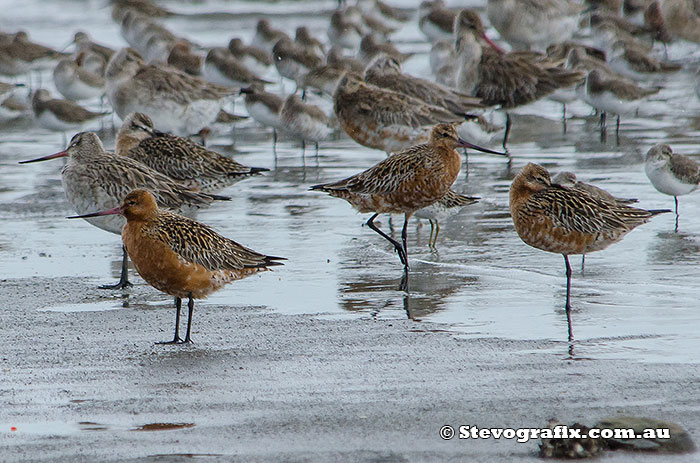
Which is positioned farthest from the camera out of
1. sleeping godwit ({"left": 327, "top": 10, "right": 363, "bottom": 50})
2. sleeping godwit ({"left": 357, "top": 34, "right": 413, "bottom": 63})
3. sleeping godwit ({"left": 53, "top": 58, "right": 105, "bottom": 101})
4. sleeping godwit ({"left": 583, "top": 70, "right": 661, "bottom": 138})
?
sleeping godwit ({"left": 327, "top": 10, "right": 363, "bottom": 50})

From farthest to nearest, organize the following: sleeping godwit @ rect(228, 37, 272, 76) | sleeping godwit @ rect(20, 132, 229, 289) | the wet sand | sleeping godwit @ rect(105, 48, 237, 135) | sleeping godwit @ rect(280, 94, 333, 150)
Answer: sleeping godwit @ rect(228, 37, 272, 76) → sleeping godwit @ rect(105, 48, 237, 135) → sleeping godwit @ rect(280, 94, 333, 150) → sleeping godwit @ rect(20, 132, 229, 289) → the wet sand

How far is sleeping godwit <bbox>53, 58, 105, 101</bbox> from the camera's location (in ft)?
59.9

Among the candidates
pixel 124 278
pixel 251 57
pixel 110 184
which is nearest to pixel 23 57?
pixel 251 57

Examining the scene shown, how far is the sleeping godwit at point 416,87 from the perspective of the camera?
45.3 ft

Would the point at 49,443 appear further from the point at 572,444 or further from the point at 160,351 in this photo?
the point at 572,444

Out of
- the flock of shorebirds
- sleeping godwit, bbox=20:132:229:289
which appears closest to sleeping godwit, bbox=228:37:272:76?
the flock of shorebirds

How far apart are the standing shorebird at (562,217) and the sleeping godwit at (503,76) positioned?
6.64 meters

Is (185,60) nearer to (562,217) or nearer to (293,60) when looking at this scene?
(293,60)

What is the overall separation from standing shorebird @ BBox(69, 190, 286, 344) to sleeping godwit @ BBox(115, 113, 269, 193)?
137 inches

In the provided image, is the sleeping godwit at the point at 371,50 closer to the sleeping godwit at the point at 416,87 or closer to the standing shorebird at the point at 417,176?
the sleeping godwit at the point at 416,87

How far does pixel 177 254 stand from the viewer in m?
7.12

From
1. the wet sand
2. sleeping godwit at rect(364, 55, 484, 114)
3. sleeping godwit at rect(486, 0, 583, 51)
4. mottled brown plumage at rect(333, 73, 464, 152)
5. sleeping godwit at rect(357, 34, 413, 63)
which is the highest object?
sleeping godwit at rect(486, 0, 583, 51)

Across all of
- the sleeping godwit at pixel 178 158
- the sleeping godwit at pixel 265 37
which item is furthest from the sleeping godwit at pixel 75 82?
the sleeping godwit at pixel 178 158

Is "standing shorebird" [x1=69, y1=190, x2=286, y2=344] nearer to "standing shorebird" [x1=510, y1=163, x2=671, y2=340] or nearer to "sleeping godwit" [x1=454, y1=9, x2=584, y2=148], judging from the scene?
"standing shorebird" [x1=510, y1=163, x2=671, y2=340]
